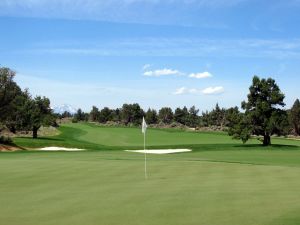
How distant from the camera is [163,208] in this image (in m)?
11.3

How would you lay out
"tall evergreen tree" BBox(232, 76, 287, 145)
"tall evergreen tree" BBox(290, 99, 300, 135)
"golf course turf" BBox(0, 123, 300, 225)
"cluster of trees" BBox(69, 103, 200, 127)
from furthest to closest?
"cluster of trees" BBox(69, 103, 200, 127) → "tall evergreen tree" BBox(290, 99, 300, 135) → "tall evergreen tree" BBox(232, 76, 287, 145) → "golf course turf" BBox(0, 123, 300, 225)

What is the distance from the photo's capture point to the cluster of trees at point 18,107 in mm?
57219

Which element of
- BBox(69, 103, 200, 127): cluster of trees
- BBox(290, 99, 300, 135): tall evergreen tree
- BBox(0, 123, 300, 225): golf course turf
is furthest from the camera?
BBox(69, 103, 200, 127): cluster of trees

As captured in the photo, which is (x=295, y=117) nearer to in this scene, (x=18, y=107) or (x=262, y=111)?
(x=262, y=111)

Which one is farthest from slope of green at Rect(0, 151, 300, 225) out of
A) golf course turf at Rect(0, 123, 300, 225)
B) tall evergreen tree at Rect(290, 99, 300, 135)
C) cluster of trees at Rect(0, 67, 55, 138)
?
tall evergreen tree at Rect(290, 99, 300, 135)

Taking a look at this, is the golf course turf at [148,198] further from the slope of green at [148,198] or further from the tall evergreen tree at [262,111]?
the tall evergreen tree at [262,111]

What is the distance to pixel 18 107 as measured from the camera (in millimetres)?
64188

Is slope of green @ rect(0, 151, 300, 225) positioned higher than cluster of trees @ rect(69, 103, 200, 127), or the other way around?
cluster of trees @ rect(69, 103, 200, 127)

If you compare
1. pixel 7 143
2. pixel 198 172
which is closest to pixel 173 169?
pixel 198 172

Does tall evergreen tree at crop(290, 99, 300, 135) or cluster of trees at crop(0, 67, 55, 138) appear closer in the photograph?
cluster of trees at crop(0, 67, 55, 138)

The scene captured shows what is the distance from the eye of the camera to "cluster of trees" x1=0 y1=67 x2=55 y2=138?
5722 centimetres

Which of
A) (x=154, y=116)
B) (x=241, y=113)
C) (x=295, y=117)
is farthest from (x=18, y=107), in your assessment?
(x=154, y=116)

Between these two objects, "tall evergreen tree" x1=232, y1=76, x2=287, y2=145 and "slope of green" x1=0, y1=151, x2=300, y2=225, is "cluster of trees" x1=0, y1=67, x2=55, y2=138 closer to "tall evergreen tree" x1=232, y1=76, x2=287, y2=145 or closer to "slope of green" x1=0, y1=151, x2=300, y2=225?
"tall evergreen tree" x1=232, y1=76, x2=287, y2=145

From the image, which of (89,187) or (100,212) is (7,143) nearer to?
(89,187)
